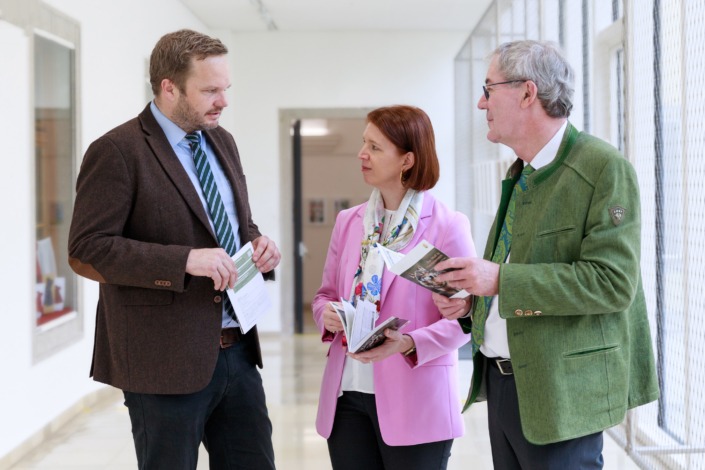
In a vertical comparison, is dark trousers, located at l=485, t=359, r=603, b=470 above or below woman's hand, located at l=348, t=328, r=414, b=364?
below

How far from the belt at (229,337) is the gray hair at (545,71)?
1077 millimetres

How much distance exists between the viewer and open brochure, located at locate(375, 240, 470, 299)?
1819mm

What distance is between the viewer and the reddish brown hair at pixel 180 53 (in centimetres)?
222

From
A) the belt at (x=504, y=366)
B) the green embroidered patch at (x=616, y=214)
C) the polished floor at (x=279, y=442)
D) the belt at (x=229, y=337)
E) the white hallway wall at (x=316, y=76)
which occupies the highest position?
the white hallway wall at (x=316, y=76)

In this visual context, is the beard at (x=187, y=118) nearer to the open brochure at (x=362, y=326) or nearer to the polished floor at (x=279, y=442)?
the open brochure at (x=362, y=326)

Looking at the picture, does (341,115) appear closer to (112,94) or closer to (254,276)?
(112,94)

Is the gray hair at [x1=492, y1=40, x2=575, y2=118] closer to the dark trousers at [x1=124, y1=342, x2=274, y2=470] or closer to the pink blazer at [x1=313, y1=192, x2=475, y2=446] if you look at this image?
the pink blazer at [x1=313, y1=192, x2=475, y2=446]

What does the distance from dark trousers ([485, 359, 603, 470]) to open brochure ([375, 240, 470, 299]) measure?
0.26 m

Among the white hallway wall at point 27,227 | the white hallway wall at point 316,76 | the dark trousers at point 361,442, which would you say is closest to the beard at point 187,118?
the dark trousers at point 361,442

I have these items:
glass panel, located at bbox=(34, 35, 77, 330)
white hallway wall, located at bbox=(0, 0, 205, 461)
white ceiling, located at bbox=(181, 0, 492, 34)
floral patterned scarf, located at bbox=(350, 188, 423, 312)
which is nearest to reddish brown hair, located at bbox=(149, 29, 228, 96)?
floral patterned scarf, located at bbox=(350, 188, 423, 312)

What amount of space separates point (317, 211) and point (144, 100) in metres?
6.19

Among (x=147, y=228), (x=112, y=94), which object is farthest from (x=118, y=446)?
(x=147, y=228)

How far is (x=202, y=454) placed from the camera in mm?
4785

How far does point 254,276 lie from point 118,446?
3.19 m
